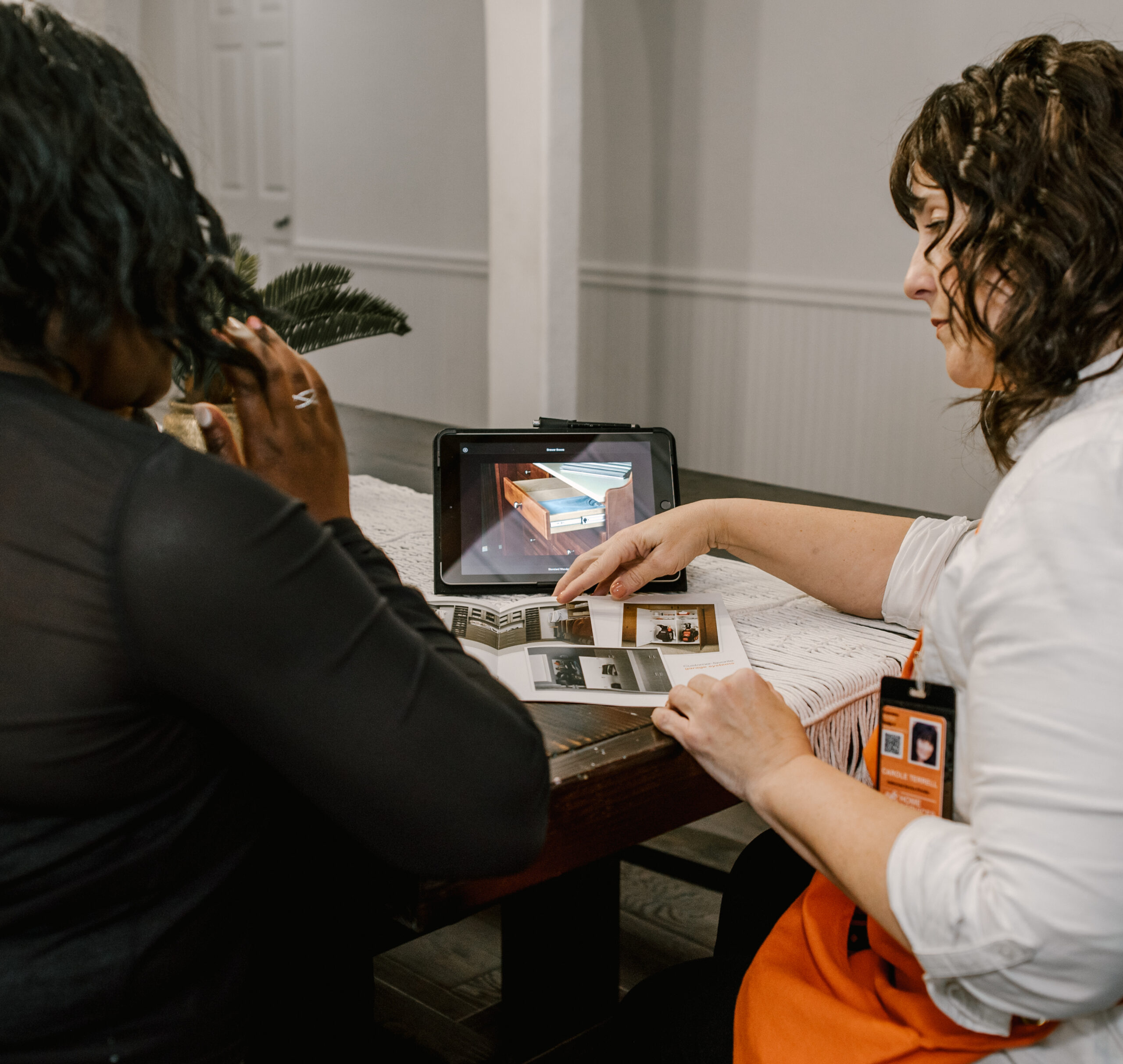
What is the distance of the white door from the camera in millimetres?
6598

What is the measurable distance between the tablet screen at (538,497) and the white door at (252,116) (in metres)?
5.51

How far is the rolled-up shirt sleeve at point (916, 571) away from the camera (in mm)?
1349

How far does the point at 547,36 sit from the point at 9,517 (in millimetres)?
3716

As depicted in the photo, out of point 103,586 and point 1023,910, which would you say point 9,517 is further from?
point 1023,910

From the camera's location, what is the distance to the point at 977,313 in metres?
0.90

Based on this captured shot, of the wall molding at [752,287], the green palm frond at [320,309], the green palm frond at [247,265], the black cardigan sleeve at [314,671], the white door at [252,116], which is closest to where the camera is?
the black cardigan sleeve at [314,671]

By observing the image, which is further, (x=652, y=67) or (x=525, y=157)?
(x=652, y=67)

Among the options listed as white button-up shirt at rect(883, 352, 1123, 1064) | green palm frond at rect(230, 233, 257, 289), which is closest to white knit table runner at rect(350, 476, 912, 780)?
white button-up shirt at rect(883, 352, 1123, 1064)

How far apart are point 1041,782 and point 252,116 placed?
700 cm

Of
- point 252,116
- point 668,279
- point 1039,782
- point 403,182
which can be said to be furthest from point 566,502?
point 252,116

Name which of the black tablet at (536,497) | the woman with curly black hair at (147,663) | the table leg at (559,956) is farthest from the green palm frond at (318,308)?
the woman with curly black hair at (147,663)

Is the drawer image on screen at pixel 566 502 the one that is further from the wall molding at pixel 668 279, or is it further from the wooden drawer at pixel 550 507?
the wall molding at pixel 668 279

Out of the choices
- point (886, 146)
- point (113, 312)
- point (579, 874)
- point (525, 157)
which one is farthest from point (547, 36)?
point (113, 312)

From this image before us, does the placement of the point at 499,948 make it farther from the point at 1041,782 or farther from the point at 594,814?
the point at 1041,782
